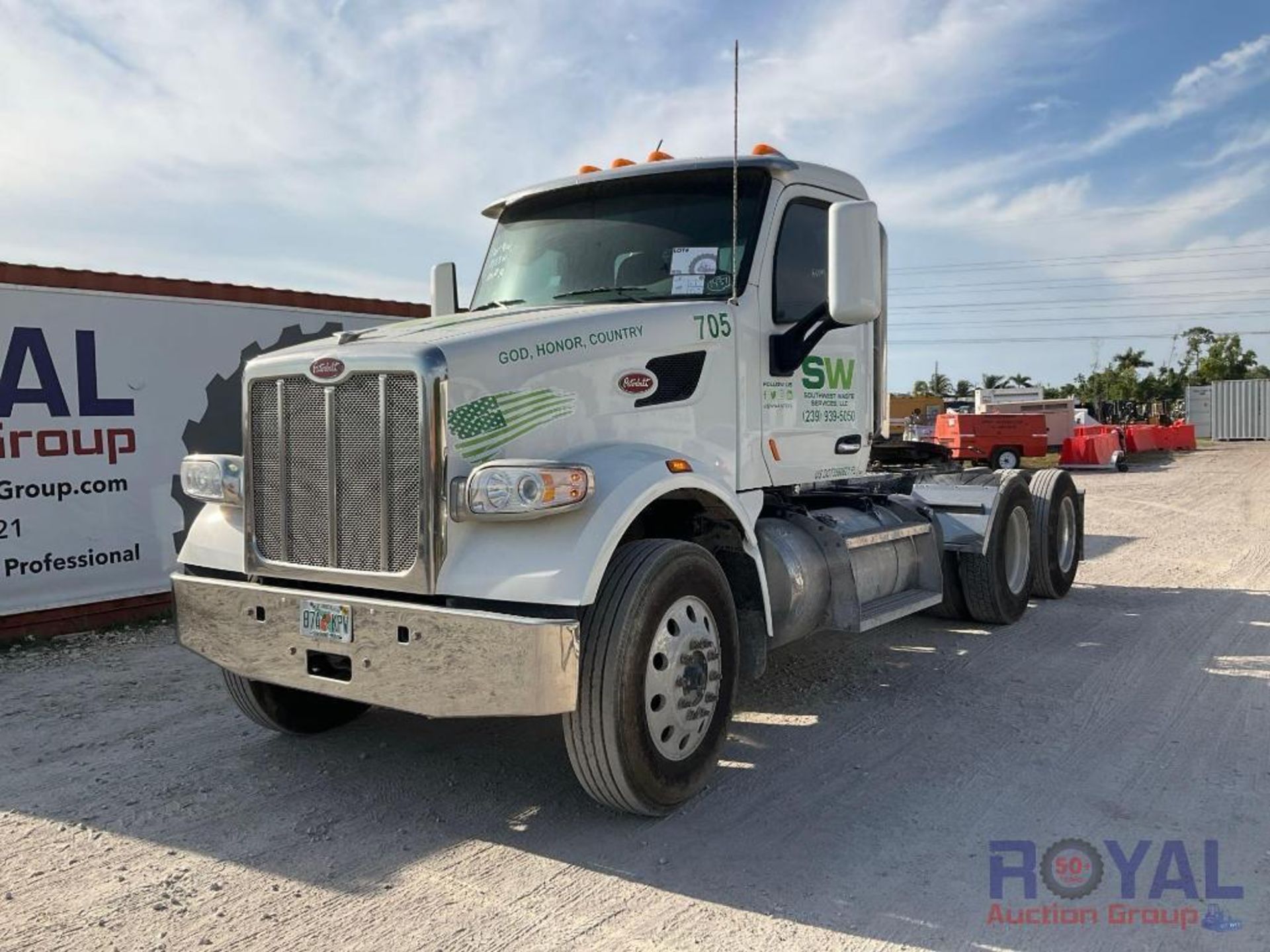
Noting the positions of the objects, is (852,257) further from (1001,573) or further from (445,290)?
(1001,573)

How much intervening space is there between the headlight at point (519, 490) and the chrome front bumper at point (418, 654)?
365 mm

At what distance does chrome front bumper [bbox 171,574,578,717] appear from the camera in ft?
10.7

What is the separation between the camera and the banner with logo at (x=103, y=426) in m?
6.82

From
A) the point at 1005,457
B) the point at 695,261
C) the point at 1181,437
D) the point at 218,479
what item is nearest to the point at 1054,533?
the point at 695,261

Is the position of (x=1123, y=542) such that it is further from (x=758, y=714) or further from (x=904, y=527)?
(x=758, y=714)

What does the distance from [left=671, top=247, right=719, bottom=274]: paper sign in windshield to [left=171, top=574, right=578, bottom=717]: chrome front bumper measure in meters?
2.04

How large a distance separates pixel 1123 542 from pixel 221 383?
10.0 meters

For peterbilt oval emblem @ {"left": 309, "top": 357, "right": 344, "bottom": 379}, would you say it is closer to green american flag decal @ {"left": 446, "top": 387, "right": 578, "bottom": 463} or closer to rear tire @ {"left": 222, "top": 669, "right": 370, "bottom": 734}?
green american flag decal @ {"left": 446, "top": 387, "right": 578, "bottom": 463}

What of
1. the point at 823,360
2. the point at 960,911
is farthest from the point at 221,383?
the point at 960,911

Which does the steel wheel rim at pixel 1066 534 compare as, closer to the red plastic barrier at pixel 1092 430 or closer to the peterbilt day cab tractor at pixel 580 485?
the peterbilt day cab tractor at pixel 580 485

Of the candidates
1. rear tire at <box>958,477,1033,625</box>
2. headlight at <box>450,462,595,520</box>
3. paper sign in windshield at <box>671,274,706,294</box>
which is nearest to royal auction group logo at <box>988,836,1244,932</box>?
headlight at <box>450,462,595,520</box>

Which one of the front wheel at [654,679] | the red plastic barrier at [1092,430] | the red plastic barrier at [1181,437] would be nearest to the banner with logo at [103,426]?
the front wheel at [654,679]

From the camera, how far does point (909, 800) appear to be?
3.96 metres

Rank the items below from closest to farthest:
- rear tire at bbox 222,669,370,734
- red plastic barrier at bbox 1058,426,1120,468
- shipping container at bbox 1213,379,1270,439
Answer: rear tire at bbox 222,669,370,734 → red plastic barrier at bbox 1058,426,1120,468 → shipping container at bbox 1213,379,1270,439
